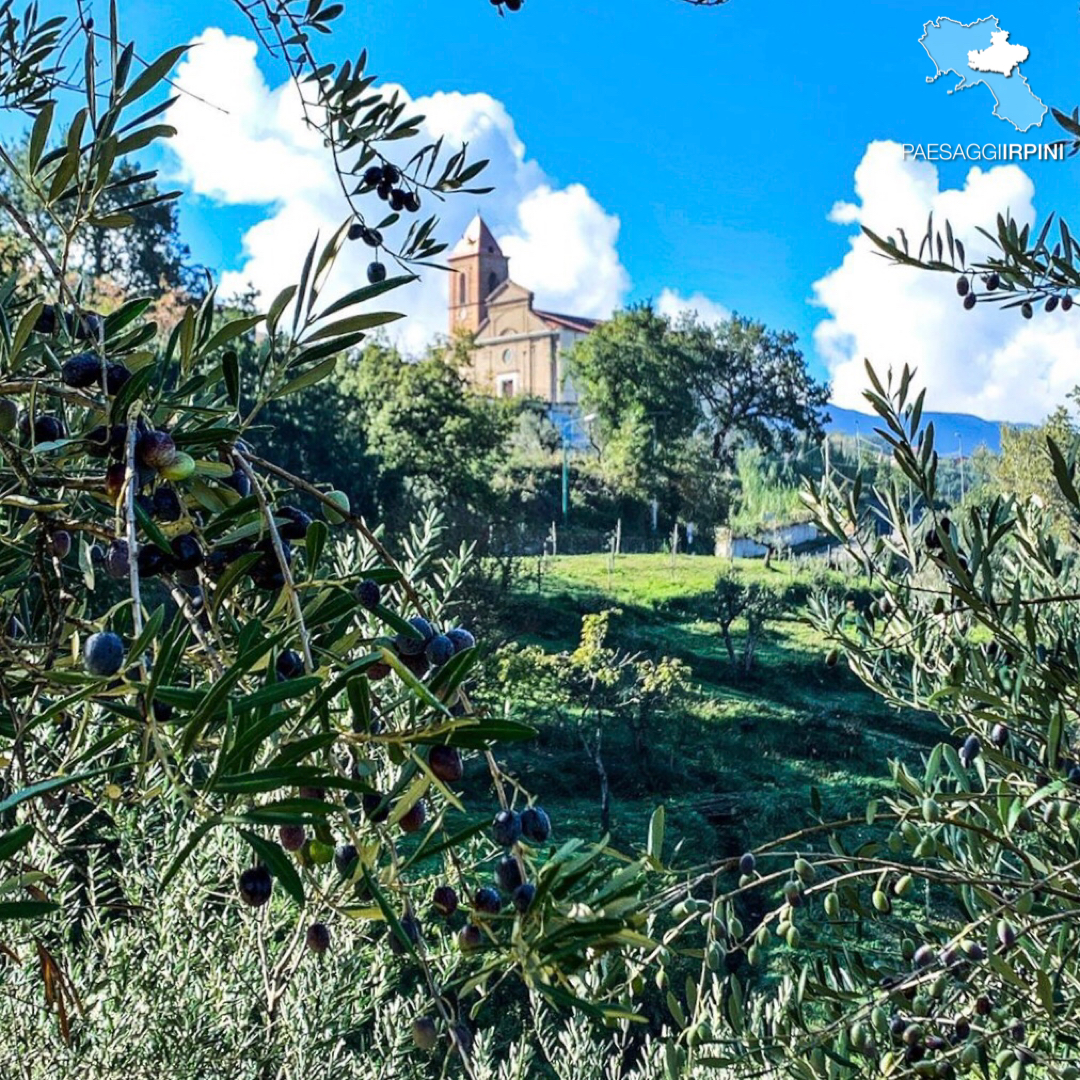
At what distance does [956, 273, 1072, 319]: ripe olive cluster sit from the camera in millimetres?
1282

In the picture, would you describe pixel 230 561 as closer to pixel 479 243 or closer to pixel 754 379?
pixel 754 379

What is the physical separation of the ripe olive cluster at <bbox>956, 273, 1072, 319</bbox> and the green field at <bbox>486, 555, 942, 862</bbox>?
574 centimetres

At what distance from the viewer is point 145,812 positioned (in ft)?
6.68

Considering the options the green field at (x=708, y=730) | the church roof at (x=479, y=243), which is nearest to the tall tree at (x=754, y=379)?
the green field at (x=708, y=730)

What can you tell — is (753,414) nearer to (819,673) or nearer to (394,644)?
(819,673)

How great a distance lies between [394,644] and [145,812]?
1764mm

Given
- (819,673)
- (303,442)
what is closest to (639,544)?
(819,673)

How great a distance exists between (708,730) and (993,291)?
7425mm

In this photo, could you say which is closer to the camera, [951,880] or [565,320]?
→ [951,880]

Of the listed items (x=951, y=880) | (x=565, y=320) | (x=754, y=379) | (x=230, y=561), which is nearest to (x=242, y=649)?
(x=230, y=561)

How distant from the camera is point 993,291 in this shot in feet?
4.48

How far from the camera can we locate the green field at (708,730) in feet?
24.7

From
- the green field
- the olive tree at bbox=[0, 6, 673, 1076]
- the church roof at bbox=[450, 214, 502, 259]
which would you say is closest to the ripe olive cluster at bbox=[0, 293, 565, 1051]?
the olive tree at bbox=[0, 6, 673, 1076]

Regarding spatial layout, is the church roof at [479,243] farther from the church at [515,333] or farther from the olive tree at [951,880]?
the olive tree at [951,880]
